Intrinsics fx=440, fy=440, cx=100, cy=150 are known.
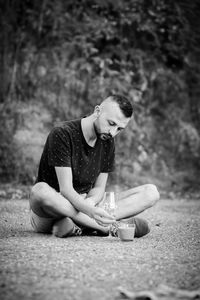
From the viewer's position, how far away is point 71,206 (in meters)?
3.89

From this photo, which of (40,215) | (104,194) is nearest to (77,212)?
(40,215)

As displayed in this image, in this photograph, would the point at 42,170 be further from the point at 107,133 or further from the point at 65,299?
the point at 65,299

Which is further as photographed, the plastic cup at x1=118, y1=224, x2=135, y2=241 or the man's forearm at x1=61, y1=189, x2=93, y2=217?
the plastic cup at x1=118, y1=224, x2=135, y2=241

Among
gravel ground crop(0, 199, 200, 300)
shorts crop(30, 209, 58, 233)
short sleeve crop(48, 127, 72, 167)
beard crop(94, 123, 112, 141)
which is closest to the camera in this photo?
gravel ground crop(0, 199, 200, 300)

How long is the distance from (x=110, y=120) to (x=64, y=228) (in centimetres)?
105

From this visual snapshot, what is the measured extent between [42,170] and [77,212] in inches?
20.7

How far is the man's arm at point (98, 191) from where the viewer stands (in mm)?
4227

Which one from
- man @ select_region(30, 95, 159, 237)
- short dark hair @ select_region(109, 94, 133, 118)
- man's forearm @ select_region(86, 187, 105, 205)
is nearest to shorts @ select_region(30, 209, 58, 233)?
man @ select_region(30, 95, 159, 237)

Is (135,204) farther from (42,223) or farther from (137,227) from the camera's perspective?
(42,223)

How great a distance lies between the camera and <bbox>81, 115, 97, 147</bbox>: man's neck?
4.08 meters

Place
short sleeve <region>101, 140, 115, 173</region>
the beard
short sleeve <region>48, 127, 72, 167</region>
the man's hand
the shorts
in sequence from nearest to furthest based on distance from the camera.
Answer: the man's hand
short sleeve <region>48, 127, 72, 167</region>
the beard
the shorts
short sleeve <region>101, 140, 115, 173</region>

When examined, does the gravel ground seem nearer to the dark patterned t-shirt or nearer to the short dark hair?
the dark patterned t-shirt

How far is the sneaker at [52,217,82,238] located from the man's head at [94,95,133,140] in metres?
0.83

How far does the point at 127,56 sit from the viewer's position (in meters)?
10.0
